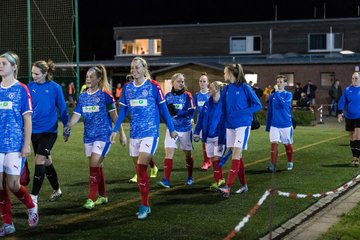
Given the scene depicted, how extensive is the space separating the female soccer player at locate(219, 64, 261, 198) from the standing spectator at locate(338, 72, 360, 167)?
4906 millimetres

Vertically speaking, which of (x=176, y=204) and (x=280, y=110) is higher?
(x=280, y=110)

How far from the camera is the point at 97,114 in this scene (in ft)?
26.7

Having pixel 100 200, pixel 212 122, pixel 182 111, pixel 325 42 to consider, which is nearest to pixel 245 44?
pixel 325 42

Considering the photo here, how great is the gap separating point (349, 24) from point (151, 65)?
16212 millimetres

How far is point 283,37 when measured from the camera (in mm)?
48812

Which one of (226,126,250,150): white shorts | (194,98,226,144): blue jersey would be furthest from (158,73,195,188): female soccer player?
(226,126,250,150): white shorts

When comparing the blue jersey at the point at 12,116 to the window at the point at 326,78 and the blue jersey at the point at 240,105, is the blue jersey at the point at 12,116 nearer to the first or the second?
the blue jersey at the point at 240,105

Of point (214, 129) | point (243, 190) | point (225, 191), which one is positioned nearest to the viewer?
point (225, 191)

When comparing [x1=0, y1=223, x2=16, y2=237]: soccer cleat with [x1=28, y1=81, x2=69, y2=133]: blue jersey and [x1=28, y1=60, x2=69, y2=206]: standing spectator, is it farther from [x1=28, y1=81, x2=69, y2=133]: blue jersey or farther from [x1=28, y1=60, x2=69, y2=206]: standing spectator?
[x1=28, y1=81, x2=69, y2=133]: blue jersey

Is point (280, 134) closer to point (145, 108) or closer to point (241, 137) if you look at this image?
point (241, 137)

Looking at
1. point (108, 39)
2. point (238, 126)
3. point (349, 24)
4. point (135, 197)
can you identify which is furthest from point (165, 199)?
point (108, 39)

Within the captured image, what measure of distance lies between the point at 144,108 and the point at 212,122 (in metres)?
2.63

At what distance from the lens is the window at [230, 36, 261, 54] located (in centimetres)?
4950

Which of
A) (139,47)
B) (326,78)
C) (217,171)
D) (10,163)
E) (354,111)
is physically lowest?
(217,171)
